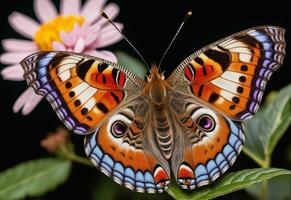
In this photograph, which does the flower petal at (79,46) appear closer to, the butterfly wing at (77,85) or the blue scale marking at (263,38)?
the butterfly wing at (77,85)

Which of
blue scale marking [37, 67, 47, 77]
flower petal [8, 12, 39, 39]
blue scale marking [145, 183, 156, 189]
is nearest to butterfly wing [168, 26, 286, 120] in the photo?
blue scale marking [145, 183, 156, 189]

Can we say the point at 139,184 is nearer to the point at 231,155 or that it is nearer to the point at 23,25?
the point at 231,155

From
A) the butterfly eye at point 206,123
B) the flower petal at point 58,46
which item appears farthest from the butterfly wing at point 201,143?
the flower petal at point 58,46

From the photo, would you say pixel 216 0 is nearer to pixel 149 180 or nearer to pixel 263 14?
pixel 263 14

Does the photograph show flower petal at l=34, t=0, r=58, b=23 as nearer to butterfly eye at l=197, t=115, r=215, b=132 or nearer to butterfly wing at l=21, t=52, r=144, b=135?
butterfly wing at l=21, t=52, r=144, b=135

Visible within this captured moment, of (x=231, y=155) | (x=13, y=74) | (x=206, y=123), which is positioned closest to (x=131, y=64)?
(x=13, y=74)

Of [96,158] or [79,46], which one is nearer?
[96,158]

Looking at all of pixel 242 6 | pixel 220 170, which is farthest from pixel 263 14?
pixel 220 170
